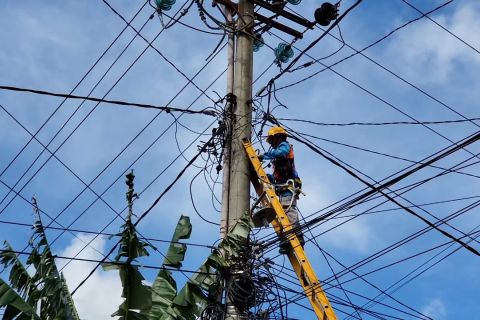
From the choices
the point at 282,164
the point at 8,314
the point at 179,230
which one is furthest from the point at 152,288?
the point at 282,164

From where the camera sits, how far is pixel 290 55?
44.5ft

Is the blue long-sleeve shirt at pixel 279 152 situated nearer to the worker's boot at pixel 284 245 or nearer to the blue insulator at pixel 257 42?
the worker's boot at pixel 284 245

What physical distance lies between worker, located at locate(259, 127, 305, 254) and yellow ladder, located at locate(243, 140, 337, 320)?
0.17 meters

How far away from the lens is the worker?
12.0m

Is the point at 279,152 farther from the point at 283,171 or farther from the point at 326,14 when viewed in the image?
the point at 326,14

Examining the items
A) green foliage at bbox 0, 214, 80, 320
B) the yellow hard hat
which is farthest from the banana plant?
the yellow hard hat

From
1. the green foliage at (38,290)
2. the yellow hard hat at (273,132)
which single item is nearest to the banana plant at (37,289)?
the green foliage at (38,290)

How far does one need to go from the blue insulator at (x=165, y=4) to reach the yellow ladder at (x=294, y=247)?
2228mm

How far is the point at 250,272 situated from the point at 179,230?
97cm

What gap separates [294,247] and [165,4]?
3.81 metres

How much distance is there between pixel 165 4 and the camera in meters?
12.9

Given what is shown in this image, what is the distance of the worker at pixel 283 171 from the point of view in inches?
471

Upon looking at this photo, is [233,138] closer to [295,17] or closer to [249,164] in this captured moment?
[249,164]

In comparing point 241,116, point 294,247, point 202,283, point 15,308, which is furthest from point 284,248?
point 15,308
